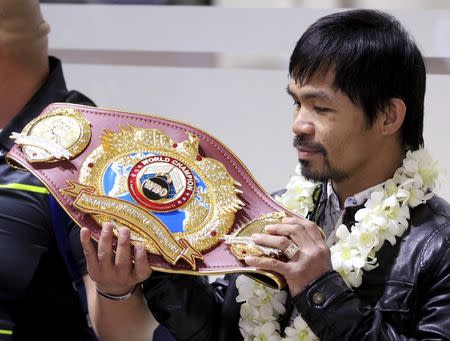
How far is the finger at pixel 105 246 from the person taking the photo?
1446 mm

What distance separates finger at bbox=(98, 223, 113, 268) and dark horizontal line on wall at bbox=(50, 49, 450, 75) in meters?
1.25

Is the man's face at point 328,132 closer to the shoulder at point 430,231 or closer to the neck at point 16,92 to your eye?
the shoulder at point 430,231

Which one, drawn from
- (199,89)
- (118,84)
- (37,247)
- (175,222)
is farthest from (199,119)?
(175,222)

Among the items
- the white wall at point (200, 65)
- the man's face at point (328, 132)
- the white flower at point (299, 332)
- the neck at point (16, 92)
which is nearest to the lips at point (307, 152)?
the man's face at point (328, 132)

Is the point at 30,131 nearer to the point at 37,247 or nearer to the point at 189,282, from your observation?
the point at 37,247

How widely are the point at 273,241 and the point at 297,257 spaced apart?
44 millimetres

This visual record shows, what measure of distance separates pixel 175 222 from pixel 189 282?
6.8 inches

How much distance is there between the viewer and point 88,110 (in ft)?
5.29

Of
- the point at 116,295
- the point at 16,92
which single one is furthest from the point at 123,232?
the point at 16,92

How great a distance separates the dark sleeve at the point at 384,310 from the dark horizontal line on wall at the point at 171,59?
1275 millimetres

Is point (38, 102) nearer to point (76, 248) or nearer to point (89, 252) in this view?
point (76, 248)

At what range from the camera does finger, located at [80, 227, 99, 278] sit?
146 cm

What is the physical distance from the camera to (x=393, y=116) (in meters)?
1.53

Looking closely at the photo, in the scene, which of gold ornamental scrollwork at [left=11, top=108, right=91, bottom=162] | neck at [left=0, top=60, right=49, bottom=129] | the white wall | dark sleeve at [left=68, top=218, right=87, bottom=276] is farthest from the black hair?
the white wall
